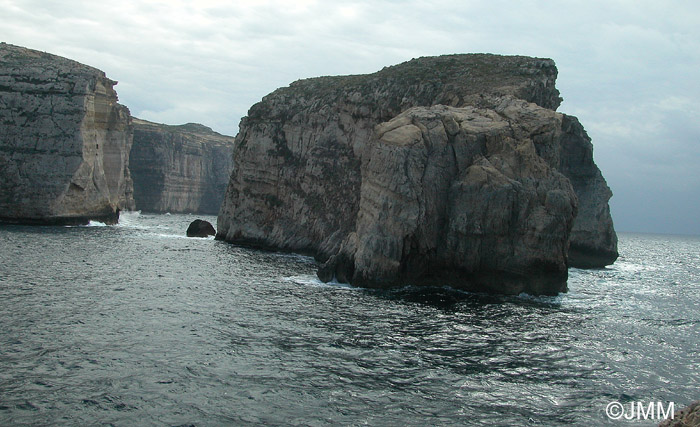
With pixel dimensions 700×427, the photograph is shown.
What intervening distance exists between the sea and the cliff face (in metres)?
130

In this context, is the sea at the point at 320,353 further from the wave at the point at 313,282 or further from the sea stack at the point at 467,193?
the sea stack at the point at 467,193

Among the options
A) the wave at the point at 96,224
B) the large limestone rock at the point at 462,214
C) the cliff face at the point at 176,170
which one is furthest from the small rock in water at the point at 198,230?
the cliff face at the point at 176,170

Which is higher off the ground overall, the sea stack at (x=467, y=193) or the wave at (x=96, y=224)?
the sea stack at (x=467, y=193)

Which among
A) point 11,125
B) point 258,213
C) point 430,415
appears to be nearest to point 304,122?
point 258,213

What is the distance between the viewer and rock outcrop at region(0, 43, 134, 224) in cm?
8431

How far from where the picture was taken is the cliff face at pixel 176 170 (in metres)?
169

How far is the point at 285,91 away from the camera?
274 feet

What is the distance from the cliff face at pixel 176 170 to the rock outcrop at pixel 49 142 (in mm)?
73202

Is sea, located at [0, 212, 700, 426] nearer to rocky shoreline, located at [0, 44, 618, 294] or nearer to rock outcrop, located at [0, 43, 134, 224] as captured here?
rocky shoreline, located at [0, 44, 618, 294]

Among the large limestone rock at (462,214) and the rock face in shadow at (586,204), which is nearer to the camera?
the large limestone rock at (462,214)

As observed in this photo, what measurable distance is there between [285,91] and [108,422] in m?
70.6

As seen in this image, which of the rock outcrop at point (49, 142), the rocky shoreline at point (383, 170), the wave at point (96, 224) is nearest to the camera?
the rocky shoreline at point (383, 170)

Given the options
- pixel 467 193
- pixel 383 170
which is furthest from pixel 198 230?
pixel 467 193

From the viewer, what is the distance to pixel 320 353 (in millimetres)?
24328
